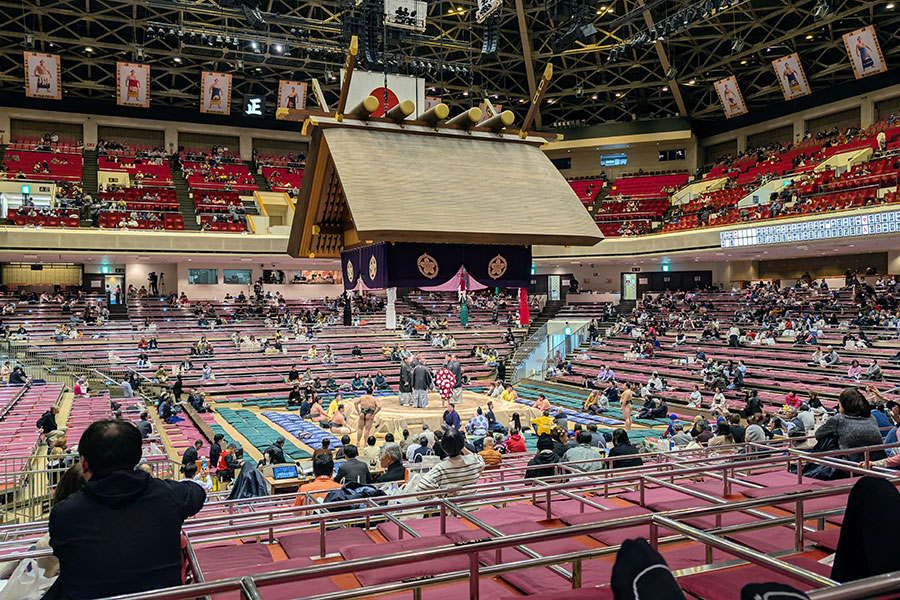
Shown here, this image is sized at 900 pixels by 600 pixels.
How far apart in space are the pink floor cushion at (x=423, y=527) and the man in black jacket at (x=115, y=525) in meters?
2.07

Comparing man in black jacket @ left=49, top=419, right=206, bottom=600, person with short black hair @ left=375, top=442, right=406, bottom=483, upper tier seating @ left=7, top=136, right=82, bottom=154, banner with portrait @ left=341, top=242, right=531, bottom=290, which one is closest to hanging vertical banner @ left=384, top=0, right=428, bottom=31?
banner with portrait @ left=341, top=242, right=531, bottom=290

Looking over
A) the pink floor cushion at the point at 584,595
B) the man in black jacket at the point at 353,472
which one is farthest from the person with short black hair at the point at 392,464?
the pink floor cushion at the point at 584,595

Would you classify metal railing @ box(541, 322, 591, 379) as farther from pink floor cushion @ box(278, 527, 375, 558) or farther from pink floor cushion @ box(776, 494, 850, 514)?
pink floor cushion @ box(278, 527, 375, 558)

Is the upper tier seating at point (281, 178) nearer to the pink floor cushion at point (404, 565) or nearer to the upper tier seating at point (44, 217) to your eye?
the upper tier seating at point (44, 217)

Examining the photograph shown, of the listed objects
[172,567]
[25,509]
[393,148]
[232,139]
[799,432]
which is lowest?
[25,509]

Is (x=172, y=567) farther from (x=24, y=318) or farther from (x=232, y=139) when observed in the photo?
(x=232, y=139)

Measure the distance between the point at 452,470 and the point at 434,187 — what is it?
9.01ft

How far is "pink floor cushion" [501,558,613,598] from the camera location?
9.43ft

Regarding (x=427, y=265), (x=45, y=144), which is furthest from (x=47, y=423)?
(x=45, y=144)

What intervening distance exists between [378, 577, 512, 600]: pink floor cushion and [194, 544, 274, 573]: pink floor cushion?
2.87ft

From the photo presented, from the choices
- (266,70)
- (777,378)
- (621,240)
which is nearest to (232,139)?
(266,70)

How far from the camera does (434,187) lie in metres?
6.22

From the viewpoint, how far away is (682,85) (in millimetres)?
30625

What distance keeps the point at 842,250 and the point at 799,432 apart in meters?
18.1
